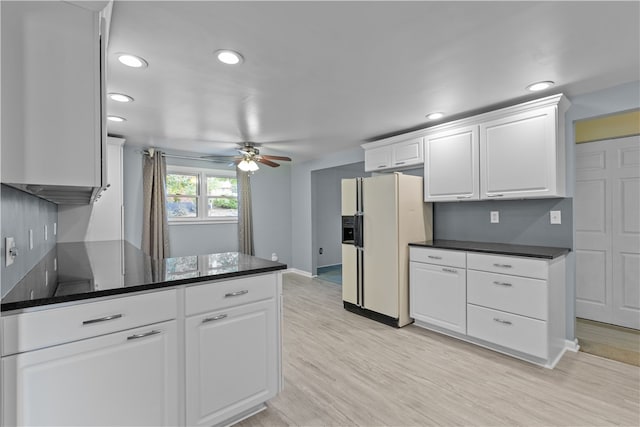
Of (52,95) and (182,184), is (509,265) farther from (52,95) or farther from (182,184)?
(182,184)

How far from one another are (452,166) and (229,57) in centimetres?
244

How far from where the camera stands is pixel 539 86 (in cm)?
243

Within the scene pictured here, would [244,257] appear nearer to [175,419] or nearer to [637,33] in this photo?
[175,419]

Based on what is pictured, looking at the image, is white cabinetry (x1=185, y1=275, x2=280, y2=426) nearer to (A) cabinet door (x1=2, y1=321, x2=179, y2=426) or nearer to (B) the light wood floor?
(A) cabinet door (x1=2, y1=321, x2=179, y2=426)

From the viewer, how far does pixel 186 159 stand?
5199 millimetres

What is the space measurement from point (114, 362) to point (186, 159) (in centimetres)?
441

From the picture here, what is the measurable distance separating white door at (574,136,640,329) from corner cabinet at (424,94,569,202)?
1.04m

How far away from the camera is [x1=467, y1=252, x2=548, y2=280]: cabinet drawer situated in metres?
2.44

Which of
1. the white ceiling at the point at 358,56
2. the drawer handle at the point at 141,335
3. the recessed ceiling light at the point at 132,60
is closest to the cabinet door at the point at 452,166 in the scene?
the white ceiling at the point at 358,56

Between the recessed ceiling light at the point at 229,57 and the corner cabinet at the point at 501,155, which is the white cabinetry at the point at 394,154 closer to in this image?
the corner cabinet at the point at 501,155

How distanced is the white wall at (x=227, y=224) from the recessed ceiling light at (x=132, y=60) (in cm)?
305

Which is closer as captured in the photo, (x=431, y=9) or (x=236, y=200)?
(x=431, y=9)

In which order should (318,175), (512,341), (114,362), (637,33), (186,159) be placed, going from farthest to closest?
(318,175), (186,159), (512,341), (637,33), (114,362)

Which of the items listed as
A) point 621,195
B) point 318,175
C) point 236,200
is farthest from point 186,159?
point 621,195
